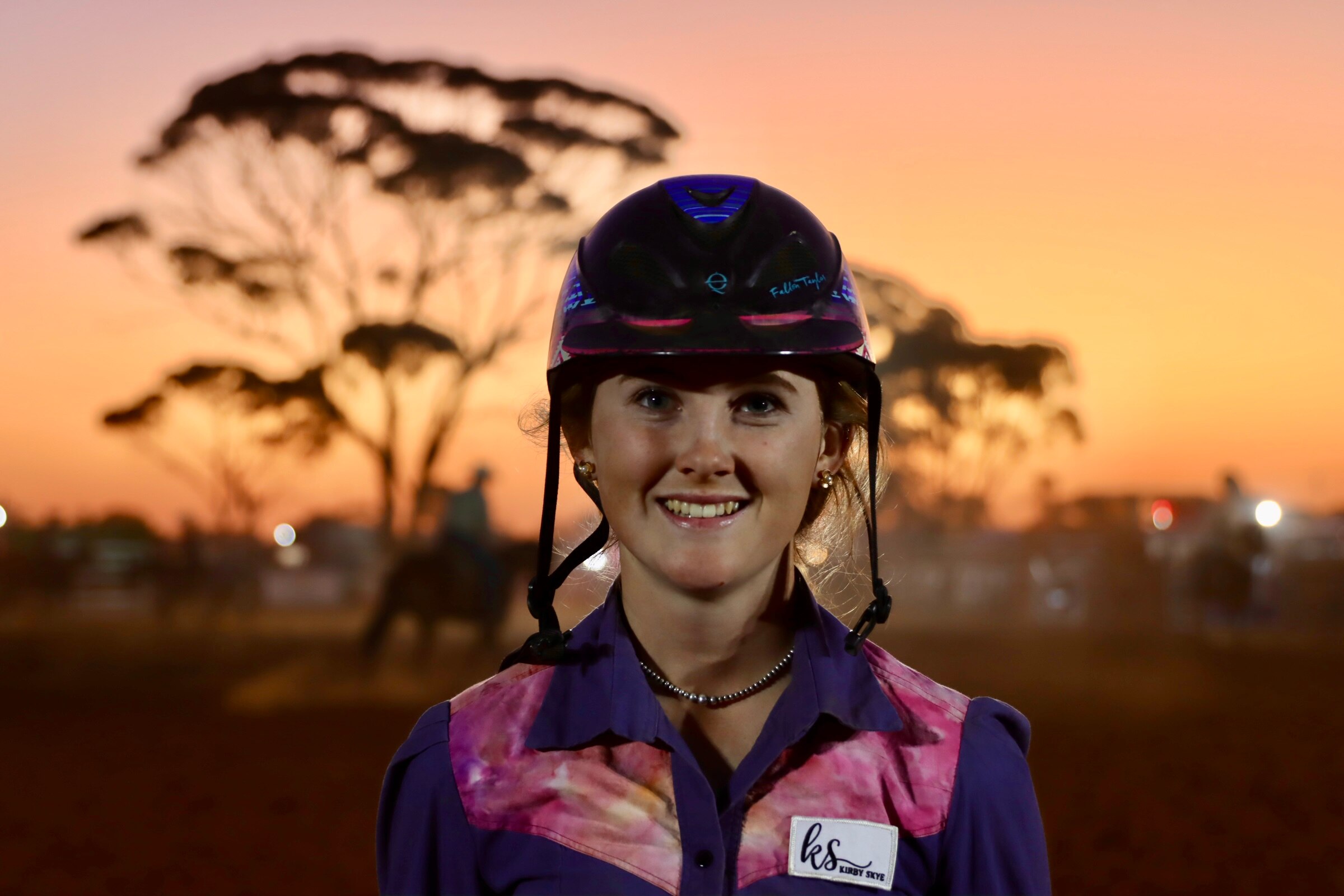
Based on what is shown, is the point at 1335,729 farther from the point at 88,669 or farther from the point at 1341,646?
the point at 88,669

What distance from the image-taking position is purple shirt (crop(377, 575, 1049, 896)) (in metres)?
2.08

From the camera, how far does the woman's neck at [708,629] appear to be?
2.28 metres

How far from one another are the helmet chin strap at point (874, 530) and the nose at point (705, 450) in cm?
41

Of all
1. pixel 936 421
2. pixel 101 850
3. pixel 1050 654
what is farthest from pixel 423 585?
pixel 936 421

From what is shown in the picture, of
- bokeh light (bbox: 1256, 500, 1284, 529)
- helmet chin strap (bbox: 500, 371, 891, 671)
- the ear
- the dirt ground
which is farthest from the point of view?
bokeh light (bbox: 1256, 500, 1284, 529)

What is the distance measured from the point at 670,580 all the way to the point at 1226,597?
63.8 ft

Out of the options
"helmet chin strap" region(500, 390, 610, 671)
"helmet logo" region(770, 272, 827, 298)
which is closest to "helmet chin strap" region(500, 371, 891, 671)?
"helmet chin strap" region(500, 390, 610, 671)

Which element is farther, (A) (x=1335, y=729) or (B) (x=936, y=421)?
(B) (x=936, y=421)

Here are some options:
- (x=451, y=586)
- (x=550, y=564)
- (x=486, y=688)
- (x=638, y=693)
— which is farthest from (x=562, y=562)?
(x=451, y=586)

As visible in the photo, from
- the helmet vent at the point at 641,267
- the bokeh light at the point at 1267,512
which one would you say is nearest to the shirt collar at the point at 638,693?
the helmet vent at the point at 641,267

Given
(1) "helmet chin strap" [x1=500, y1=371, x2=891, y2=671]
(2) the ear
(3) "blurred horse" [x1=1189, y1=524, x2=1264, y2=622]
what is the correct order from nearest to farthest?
1. (1) "helmet chin strap" [x1=500, y1=371, x2=891, y2=671]
2. (2) the ear
3. (3) "blurred horse" [x1=1189, y1=524, x2=1264, y2=622]

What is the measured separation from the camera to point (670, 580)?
2227mm

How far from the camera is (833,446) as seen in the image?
7.98ft

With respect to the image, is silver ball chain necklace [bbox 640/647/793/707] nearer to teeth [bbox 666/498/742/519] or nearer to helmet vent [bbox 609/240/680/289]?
teeth [bbox 666/498/742/519]
